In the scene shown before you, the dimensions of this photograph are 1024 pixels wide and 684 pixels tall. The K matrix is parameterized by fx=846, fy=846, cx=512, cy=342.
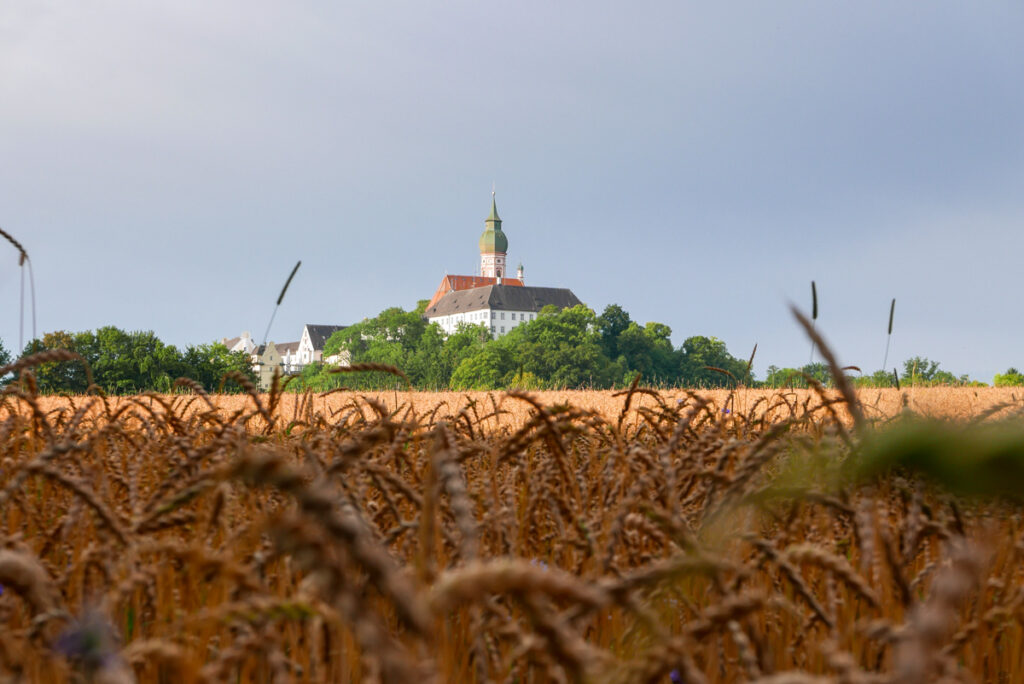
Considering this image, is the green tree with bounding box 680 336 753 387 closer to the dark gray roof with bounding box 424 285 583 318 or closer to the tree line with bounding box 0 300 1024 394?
the tree line with bounding box 0 300 1024 394

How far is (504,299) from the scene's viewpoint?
4604 inches

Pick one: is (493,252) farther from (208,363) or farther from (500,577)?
(500,577)

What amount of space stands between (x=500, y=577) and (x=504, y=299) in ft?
383

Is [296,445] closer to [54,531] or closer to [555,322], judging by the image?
[54,531]

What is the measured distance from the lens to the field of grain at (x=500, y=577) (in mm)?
522

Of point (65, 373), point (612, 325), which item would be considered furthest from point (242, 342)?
point (65, 373)

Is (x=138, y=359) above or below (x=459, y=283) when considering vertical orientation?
below

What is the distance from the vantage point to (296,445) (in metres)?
2.80

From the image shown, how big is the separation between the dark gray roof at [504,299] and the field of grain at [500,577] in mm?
112947

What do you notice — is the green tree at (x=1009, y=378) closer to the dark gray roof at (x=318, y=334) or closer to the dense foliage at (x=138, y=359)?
the dense foliage at (x=138, y=359)

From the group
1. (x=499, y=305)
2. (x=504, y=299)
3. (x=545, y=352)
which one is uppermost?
(x=504, y=299)

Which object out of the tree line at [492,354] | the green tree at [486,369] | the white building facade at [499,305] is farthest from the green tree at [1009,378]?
A: the white building facade at [499,305]

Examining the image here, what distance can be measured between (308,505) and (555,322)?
8026 centimetres

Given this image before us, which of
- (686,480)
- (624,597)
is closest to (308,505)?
(624,597)
